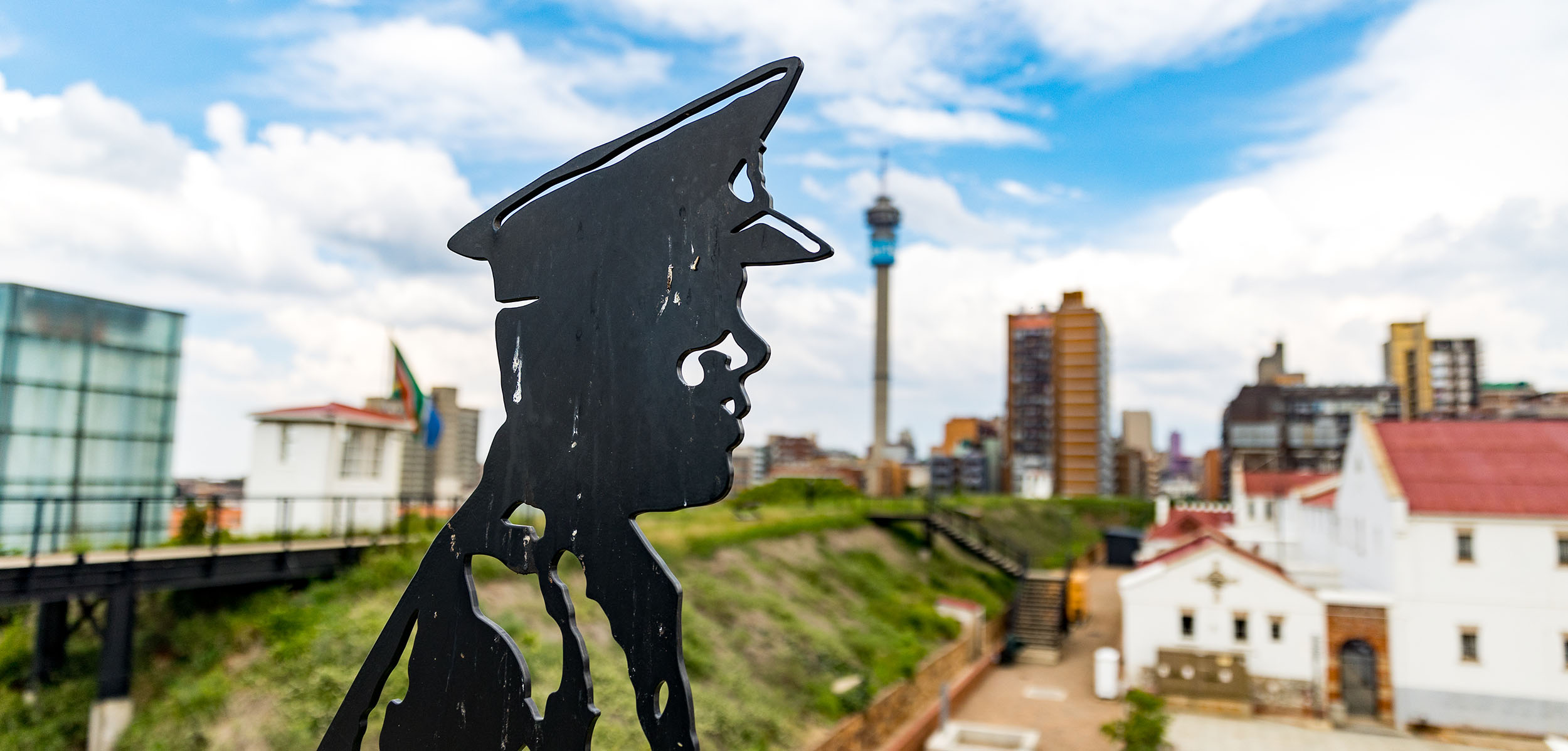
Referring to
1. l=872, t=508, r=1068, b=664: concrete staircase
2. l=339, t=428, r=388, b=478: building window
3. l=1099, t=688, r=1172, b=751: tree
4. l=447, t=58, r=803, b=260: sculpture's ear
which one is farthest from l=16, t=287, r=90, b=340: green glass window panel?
l=872, t=508, r=1068, b=664: concrete staircase

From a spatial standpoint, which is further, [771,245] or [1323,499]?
[1323,499]

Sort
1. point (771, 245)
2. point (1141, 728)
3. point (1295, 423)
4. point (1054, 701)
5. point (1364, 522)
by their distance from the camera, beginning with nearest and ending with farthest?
point (771, 245) → point (1141, 728) → point (1054, 701) → point (1364, 522) → point (1295, 423)

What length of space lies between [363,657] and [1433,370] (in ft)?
292

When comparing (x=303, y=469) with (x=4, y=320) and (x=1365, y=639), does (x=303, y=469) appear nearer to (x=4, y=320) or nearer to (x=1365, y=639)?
(x=4, y=320)

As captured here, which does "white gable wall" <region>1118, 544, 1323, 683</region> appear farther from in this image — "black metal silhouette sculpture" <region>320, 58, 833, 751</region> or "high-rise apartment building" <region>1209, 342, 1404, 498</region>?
"high-rise apartment building" <region>1209, 342, 1404, 498</region>

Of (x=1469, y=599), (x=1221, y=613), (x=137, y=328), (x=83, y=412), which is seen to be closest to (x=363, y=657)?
(x=83, y=412)

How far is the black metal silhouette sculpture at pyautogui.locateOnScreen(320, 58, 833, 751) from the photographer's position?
3572 mm

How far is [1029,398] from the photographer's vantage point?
85000 millimetres

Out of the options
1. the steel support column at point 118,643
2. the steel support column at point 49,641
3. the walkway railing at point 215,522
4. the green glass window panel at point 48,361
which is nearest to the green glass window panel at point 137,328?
the green glass window panel at point 48,361

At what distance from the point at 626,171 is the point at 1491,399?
78.7 m

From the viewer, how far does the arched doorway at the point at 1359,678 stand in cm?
1922

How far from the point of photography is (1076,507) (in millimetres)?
66625

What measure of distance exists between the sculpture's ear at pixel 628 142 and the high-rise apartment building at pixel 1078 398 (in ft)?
251

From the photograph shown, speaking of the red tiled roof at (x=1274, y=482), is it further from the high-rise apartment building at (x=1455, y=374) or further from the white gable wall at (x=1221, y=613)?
the high-rise apartment building at (x=1455, y=374)
